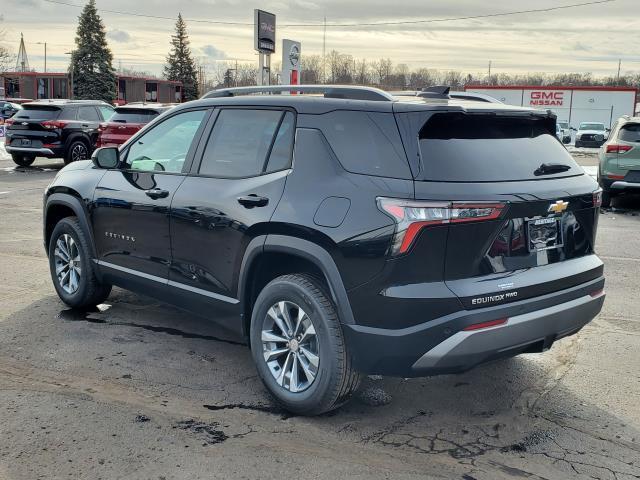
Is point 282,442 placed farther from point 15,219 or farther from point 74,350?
point 15,219

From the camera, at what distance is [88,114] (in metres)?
18.8

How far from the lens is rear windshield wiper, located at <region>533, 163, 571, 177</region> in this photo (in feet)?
12.2

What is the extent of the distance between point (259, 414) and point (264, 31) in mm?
21503

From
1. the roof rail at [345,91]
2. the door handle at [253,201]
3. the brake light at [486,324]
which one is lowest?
the brake light at [486,324]

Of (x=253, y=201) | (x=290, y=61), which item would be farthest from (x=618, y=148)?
(x=290, y=61)

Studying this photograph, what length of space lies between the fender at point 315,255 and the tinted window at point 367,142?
0.48 m

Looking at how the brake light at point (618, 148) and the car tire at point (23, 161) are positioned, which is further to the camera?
the car tire at point (23, 161)

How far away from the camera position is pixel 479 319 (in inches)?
129

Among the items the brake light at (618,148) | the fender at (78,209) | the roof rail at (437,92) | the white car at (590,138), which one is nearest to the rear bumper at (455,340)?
the roof rail at (437,92)

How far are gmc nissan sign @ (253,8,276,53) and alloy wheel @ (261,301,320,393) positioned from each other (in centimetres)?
2033

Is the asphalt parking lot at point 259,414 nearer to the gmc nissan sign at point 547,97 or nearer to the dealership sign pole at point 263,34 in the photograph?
the dealership sign pole at point 263,34

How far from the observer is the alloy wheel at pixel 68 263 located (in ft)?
18.7

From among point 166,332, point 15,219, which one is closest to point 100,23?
point 15,219

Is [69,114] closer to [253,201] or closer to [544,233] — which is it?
[253,201]
